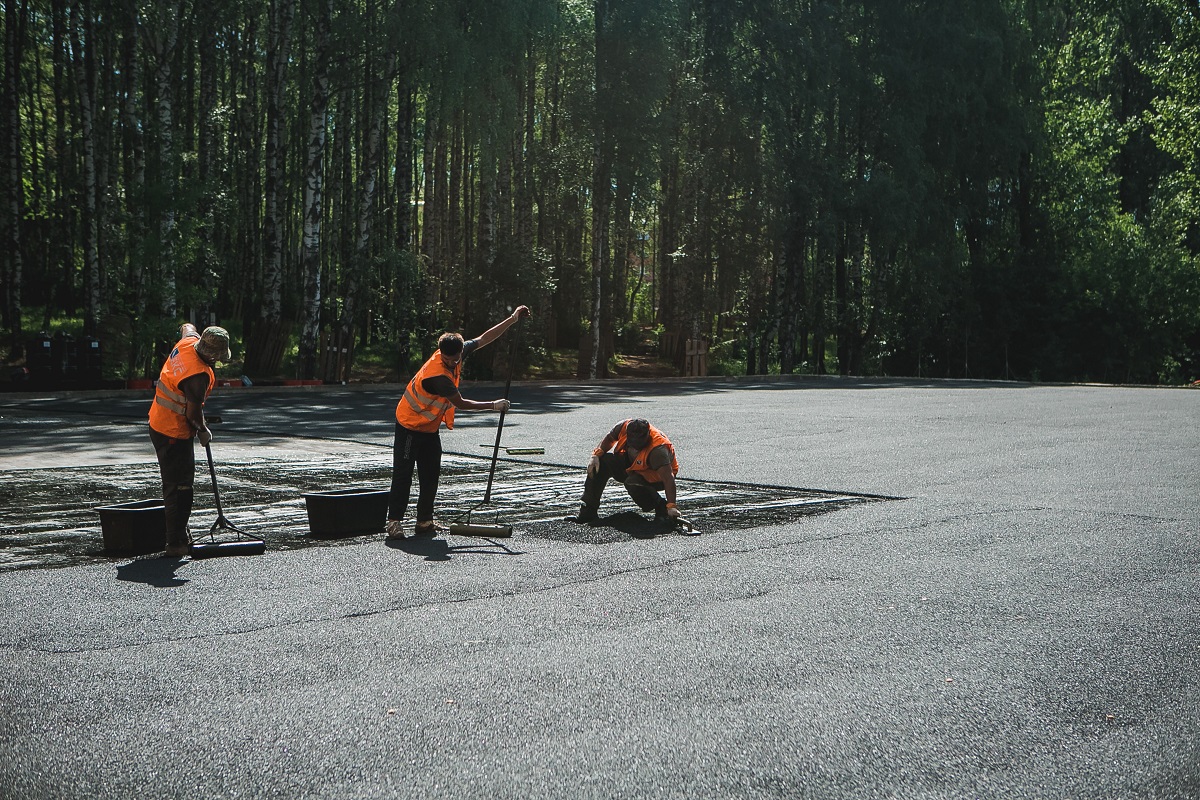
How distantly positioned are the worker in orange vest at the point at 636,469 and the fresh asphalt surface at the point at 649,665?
2.55 ft

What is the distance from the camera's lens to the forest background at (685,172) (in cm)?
2761

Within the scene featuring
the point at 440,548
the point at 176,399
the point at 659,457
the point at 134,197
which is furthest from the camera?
the point at 134,197

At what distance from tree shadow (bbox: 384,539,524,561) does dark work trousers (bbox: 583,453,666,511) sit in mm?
1070

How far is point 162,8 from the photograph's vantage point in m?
25.1

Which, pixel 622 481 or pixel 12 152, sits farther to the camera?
pixel 12 152

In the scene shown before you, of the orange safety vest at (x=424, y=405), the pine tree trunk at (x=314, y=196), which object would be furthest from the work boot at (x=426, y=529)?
the pine tree trunk at (x=314, y=196)

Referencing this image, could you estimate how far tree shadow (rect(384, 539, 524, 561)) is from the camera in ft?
26.6

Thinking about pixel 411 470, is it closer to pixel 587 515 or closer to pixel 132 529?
pixel 587 515

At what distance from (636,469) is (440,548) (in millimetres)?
1950

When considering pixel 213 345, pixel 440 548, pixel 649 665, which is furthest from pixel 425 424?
pixel 649 665

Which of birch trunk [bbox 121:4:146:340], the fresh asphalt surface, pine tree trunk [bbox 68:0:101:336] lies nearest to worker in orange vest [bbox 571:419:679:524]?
the fresh asphalt surface

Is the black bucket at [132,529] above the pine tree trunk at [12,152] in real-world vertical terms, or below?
below

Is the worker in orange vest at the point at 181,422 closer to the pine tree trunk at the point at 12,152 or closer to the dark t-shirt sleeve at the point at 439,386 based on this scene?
the dark t-shirt sleeve at the point at 439,386

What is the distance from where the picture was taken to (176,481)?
25.8 ft
